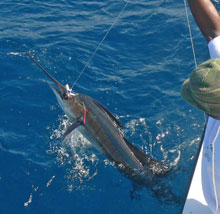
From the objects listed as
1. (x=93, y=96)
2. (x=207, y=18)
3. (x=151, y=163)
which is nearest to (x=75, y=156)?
(x=151, y=163)

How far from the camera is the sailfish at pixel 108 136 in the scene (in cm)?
480

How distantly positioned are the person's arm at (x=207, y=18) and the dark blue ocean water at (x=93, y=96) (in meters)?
2.45

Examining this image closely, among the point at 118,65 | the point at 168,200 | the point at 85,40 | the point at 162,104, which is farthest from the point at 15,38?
the point at 168,200

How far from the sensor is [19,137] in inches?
222

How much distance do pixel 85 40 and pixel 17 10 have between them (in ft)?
9.31

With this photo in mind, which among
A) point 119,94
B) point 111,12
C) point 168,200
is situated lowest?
point 168,200

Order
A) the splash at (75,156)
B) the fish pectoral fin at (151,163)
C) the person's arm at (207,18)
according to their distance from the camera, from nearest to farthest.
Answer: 1. the person's arm at (207,18)
2. the fish pectoral fin at (151,163)
3. the splash at (75,156)

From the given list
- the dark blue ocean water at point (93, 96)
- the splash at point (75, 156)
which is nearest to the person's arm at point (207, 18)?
the dark blue ocean water at point (93, 96)

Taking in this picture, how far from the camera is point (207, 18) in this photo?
11.0ft

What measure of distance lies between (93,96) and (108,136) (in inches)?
74.0

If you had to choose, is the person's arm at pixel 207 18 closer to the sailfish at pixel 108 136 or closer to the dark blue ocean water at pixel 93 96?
the sailfish at pixel 108 136

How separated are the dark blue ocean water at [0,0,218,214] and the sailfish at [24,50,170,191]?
223mm

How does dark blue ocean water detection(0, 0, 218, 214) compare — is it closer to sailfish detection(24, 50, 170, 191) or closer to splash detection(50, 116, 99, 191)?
splash detection(50, 116, 99, 191)

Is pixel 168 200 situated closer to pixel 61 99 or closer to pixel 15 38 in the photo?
pixel 61 99
